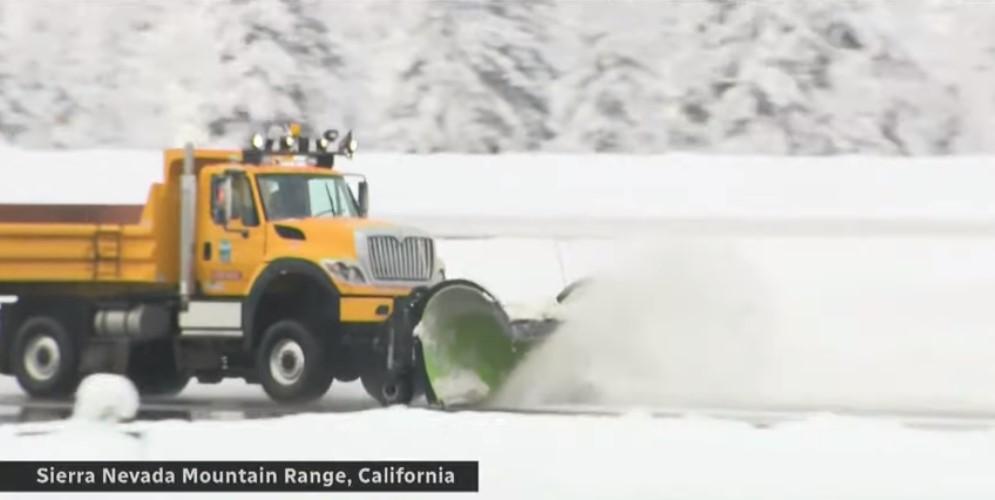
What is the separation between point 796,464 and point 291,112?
36.4 m

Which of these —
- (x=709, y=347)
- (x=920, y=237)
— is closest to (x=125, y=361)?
(x=709, y=347)

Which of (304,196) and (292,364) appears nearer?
(292,364)

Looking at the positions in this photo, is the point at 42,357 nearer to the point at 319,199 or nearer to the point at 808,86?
the point at 319,199

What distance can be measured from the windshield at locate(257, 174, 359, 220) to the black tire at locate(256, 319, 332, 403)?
3.24 feet

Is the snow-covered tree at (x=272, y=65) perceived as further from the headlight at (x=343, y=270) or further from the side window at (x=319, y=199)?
the headlight at (x=343, y=270)

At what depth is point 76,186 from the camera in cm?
3831

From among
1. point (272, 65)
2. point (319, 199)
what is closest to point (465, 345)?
point (319, 199)

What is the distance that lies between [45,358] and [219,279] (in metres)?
1.92

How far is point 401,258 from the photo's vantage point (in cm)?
1520

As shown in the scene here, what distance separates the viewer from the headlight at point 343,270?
14797mm

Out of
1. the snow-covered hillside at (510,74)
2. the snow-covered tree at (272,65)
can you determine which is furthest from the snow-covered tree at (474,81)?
the snow-covered tree at (272,65)
